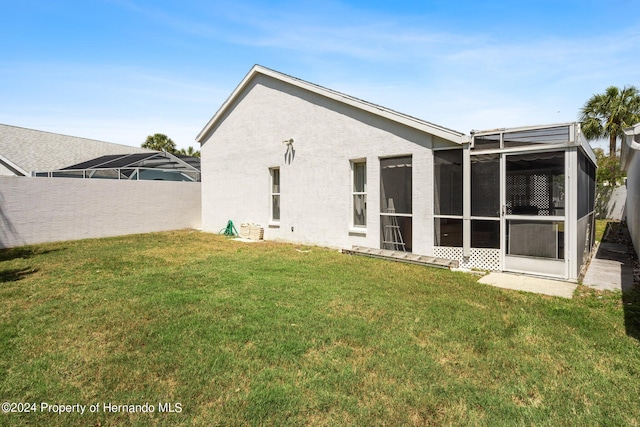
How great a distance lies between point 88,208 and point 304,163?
905cm

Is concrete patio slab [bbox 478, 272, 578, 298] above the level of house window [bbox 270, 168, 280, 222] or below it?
below

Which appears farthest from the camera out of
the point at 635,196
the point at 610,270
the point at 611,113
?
the point at 611,113

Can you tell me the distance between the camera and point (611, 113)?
20453 millimetres

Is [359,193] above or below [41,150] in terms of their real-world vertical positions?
below

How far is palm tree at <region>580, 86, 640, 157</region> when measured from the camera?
64.9 feet

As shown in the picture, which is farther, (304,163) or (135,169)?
(135,169)

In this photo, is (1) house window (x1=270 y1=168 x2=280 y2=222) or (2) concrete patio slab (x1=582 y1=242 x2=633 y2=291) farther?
(1) house window (x1=270 y1=168 x2=280 y2=222)

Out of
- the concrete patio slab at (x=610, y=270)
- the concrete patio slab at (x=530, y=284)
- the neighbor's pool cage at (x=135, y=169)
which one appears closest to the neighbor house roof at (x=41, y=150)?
the neighbor's pool cage at (x=135, y=169)

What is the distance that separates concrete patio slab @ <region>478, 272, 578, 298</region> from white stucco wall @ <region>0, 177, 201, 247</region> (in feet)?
45.7

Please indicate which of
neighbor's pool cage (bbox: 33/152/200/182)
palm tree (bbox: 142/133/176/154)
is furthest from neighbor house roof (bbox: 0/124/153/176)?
palm tree (bbox: 142/133/176/154)

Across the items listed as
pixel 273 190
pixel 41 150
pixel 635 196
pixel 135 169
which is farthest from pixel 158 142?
pixel 635 196

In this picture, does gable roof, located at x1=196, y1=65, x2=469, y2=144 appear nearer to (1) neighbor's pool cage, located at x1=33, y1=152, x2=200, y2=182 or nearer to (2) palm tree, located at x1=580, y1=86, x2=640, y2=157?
(1) neighbor's pool cage, located at x1=33, y1=152, x2=200, y2=182

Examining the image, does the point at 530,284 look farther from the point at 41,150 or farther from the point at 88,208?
the point at 41,150

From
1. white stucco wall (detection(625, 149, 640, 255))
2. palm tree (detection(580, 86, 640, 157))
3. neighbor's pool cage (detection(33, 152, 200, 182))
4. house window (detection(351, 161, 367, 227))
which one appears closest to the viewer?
white stucco wall (detection(625, 149, 640, 255))
